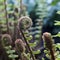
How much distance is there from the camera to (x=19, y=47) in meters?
0.87

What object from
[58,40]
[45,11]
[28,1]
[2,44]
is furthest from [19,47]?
[28,1]

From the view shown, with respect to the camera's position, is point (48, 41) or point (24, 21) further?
point (24, 21)

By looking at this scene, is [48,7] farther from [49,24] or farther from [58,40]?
[58,40]

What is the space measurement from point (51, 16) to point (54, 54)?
4.00 ft

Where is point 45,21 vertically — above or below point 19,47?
below

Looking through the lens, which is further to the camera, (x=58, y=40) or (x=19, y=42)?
(x=58, y=40)

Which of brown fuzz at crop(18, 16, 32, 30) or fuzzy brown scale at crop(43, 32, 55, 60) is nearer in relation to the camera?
fuzzy brown scale at crop(43, 32, 55, 60)

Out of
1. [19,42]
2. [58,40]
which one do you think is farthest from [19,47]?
[58,40]

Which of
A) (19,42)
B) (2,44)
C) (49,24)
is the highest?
(19,42)

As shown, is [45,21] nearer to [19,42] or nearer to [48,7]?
[48,7]

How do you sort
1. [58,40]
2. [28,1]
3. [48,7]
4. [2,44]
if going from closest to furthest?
[2,44], [58,40], [48,7], [28,1]

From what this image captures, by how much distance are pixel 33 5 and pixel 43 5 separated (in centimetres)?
24

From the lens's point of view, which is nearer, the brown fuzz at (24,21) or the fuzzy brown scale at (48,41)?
the fuzzy brown scale at (48,41)

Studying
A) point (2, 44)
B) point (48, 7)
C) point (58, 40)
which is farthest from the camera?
point (48, 7)
